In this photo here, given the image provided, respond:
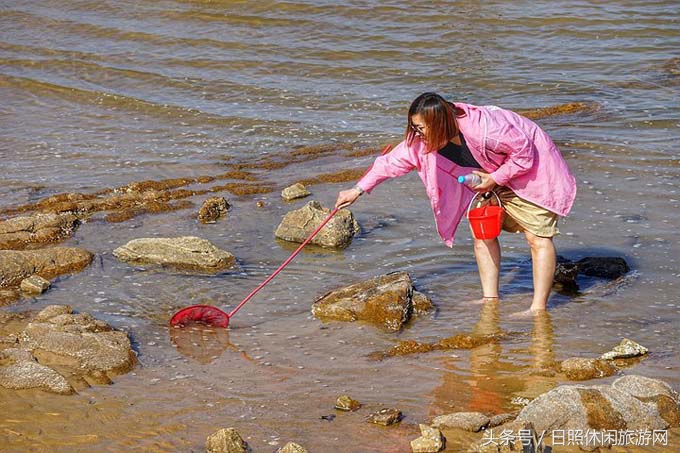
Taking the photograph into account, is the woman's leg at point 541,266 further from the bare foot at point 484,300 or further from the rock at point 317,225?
the rock at point 317,225

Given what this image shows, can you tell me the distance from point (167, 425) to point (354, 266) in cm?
295

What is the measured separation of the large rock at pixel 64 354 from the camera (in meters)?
5.27

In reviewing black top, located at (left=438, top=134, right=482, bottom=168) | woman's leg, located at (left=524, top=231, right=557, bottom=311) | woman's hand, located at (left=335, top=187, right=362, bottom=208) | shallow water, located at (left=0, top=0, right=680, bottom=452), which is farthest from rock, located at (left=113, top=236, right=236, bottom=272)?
woman's leg, located at (left=524, top=231, right=557, bottom=311)

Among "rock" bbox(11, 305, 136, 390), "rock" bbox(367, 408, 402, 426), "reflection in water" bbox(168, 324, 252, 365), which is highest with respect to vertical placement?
"rock" bbox(367, 408, 402, 426)

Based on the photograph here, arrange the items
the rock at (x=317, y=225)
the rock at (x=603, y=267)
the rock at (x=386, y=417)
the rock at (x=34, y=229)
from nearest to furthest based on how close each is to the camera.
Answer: the rock at (x=386, y=417)
the rock at (x=603, y=267)
the rock at (x=317, y=225)
the rock at (x=34, y=229)

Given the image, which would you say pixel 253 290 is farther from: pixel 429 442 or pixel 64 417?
A: pixel 429 442

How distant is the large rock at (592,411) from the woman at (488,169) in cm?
164

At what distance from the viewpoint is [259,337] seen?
20.5 ft

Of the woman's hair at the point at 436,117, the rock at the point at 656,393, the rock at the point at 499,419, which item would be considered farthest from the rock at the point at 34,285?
the rock at the point at 656,393

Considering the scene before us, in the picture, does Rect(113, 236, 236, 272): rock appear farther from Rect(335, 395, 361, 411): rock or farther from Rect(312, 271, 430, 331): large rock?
Rect(335, 395, 361, 411): rock

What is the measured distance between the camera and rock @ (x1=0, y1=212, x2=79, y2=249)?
8062 mm

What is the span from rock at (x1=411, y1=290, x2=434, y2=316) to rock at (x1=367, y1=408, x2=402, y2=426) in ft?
5.61

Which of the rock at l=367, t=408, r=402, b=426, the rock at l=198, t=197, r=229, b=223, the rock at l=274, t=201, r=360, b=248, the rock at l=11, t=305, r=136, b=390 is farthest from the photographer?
the rock at l=198, t=197, r=229, b=223

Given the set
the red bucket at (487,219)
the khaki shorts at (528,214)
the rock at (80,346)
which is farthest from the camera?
the red bucket at (487,219)
